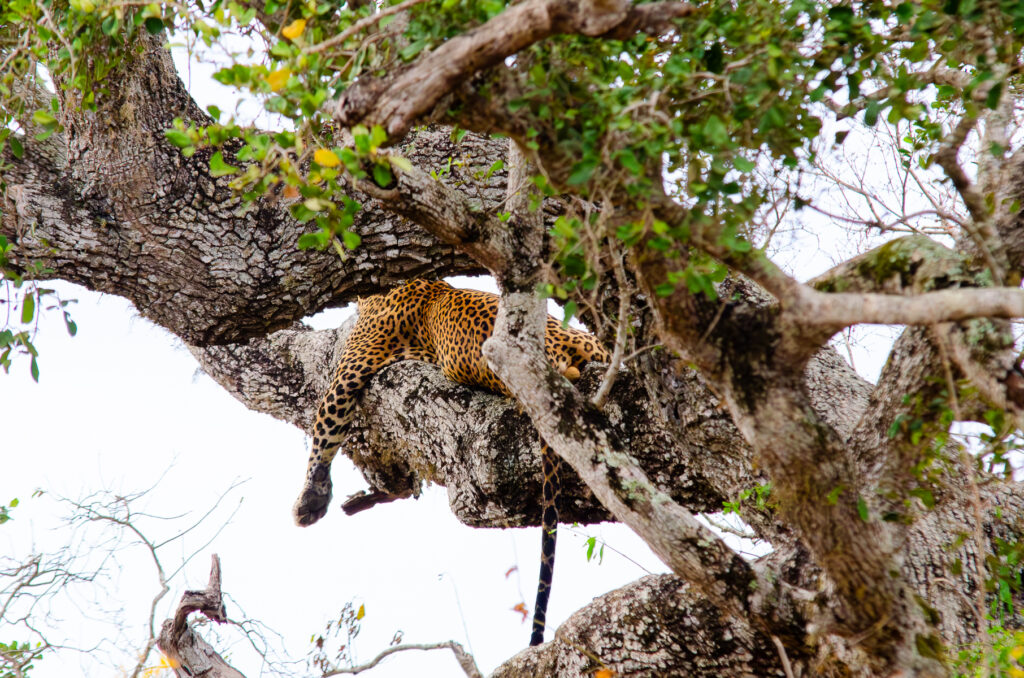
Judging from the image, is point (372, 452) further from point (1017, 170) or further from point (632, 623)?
point (1017, 170)

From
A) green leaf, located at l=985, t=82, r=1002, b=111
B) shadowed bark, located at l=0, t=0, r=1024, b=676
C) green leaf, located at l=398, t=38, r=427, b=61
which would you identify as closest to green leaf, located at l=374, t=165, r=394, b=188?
shadowed bark, located at l=0, t=0, r=1024, b=676

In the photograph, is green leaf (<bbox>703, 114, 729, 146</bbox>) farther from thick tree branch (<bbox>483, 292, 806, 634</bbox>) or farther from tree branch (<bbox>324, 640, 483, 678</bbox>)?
tree branch (<bbox>324, 640, 483, 678</bbox>)

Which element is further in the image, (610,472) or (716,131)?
(610,472)

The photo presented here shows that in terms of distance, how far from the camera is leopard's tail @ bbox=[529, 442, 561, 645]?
4.32m

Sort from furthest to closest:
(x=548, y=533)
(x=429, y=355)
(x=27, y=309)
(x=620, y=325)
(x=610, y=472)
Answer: (x=429, y=355)
(x=548, y=533)
(x=27, y=309)
(x=610, y=472)
(x=620, y=325)

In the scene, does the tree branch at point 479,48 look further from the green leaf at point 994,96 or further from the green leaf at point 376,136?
the green leaf at point 994,96

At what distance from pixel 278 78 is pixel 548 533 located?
Answer: 300 centimetres

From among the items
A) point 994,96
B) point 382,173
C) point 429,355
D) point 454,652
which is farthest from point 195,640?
point 994,96

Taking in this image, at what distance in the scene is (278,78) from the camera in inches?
77.8

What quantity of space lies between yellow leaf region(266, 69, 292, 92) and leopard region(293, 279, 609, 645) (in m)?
2.62

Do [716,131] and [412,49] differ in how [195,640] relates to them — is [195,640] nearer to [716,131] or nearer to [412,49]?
[412,49]

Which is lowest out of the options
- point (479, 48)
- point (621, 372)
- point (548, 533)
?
point (548, 533)

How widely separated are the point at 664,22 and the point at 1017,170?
1.35 metres

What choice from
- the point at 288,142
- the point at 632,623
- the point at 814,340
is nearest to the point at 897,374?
the point at 814,340
